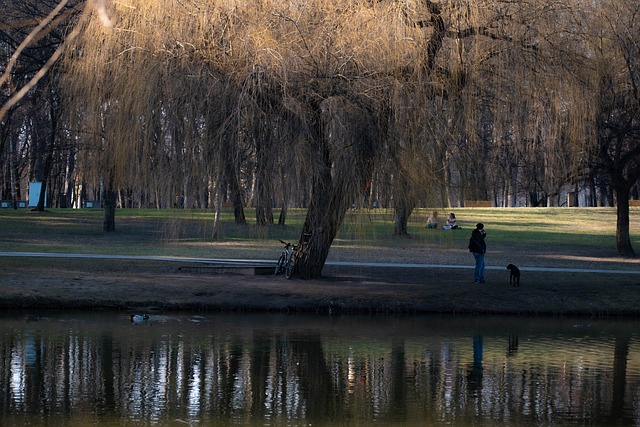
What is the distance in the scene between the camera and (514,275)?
956 inches

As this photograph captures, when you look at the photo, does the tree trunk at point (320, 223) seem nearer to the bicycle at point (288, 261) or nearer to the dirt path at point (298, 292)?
the bicycle at point (288, 261)

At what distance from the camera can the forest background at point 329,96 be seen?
18.8 m

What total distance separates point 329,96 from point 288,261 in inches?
257

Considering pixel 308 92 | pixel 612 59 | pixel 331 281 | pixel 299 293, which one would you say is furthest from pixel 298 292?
pixel 612 59

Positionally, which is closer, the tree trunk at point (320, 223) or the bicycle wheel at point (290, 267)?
the tree trunk at point (320, 223)

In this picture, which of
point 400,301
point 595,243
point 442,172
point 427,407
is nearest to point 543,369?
point 427,407

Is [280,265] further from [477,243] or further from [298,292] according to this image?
[477,243]

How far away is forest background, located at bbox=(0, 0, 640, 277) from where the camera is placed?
18.8m

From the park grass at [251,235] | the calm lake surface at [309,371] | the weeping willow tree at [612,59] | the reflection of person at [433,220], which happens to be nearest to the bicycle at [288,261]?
the park grass at [251,235]

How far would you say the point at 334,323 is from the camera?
20.1 meters

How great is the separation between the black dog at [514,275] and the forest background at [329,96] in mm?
4356

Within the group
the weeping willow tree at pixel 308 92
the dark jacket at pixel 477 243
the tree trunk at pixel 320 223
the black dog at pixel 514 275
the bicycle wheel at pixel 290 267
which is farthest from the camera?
the dark jacket at pixel 477 243

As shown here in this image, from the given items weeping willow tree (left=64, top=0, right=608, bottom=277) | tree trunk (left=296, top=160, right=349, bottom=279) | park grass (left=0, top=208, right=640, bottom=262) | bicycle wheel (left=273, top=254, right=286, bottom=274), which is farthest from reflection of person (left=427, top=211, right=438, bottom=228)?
bicycle wheel (left=273, top=254, right=286, bottom=274)

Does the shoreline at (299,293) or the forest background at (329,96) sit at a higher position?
the forest background at (329,96)
